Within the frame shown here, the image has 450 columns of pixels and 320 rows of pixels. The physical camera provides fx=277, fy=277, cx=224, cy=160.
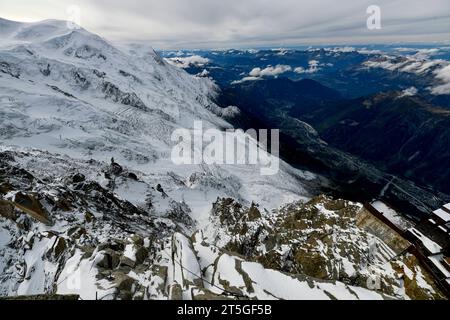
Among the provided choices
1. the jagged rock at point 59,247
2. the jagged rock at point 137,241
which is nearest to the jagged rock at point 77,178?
the jagged rock at point 59,247

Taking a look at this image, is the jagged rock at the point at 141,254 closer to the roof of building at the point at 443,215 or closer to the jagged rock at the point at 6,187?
the jagged rock at the point at 6,187

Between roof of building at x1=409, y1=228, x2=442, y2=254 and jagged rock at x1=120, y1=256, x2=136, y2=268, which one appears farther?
roof of building at x1=409, y1=228, x2=442, y2=254

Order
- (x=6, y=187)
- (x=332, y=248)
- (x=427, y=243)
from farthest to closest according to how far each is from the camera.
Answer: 1. (x=6, y=187)
2. (x=332, y=248)
3. (x=427, y=243)

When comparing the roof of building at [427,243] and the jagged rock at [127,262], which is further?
the roof of building at [427,243]

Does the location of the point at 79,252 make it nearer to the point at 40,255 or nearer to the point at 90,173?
the point at 40,255

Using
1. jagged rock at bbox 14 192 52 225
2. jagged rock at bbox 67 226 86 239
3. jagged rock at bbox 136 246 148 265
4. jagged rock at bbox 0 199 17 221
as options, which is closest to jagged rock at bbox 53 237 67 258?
jagged rock at bbox 67 226 86 239

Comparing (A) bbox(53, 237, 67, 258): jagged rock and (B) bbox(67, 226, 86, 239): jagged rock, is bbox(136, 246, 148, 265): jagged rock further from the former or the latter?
(B) bbox(67, 226, 86, 239): jagged rock

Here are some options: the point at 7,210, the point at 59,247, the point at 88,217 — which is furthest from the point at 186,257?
the point at 7,210

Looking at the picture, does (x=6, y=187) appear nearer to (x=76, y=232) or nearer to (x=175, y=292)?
(x=76, y=232)

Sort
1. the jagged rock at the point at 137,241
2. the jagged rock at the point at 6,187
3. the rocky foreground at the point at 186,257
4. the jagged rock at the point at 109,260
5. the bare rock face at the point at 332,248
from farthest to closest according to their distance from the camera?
the jagged rock at the point at 6,187 → the jagged rock at the point at 137,241 → the bare rock face at the point at 332,248 → the jagged rock at the point at 109,260 → the rocky foreground at the point at 186,257

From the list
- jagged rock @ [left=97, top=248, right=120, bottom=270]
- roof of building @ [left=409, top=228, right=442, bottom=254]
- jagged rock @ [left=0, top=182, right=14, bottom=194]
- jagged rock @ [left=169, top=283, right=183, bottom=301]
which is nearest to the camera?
jagged rock @ [left=169, top=283, right=183, bottom=301]
